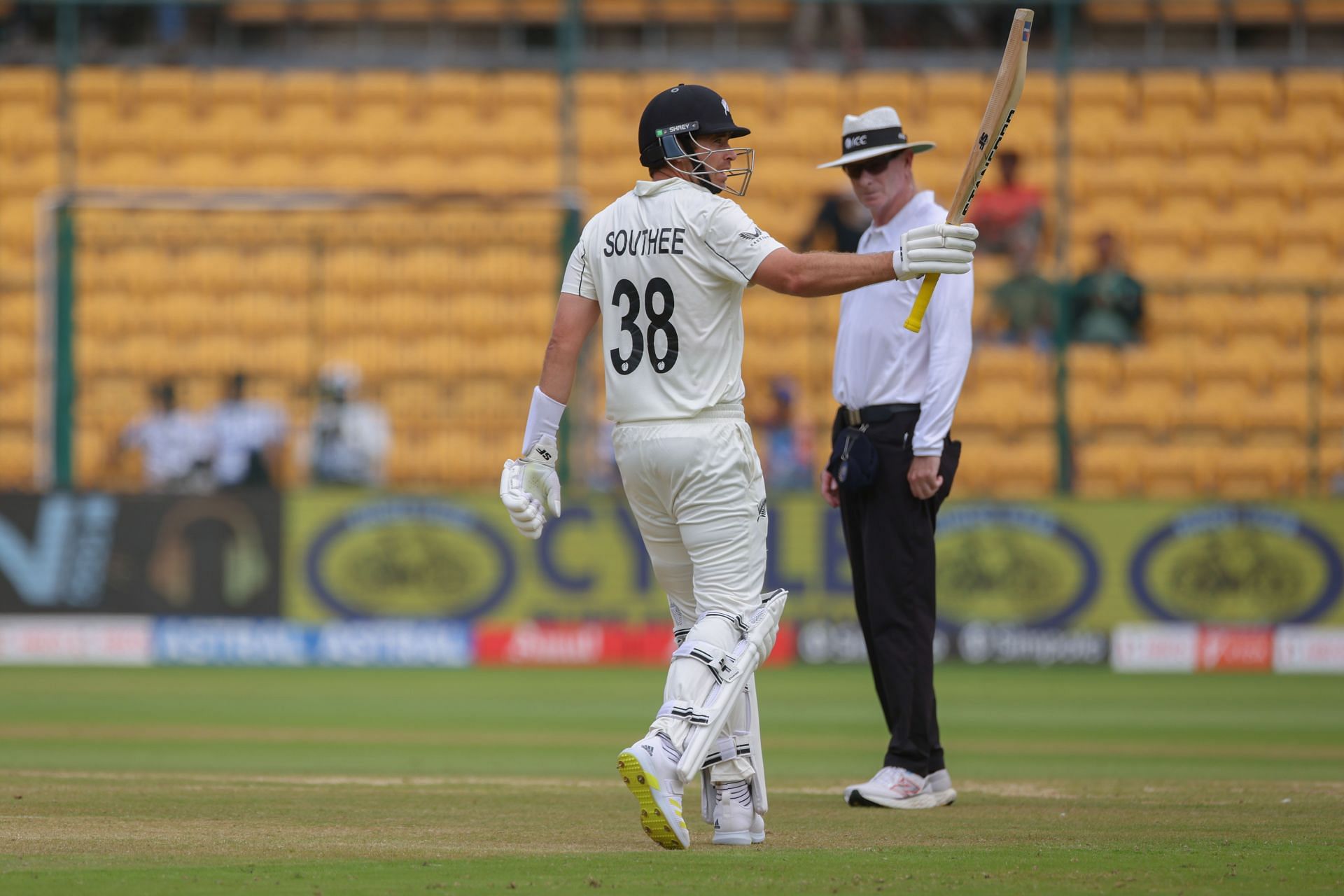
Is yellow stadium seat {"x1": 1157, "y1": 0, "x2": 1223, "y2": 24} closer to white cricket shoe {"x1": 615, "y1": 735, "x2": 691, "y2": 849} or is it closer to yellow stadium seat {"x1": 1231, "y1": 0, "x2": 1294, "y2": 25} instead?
yellow stadium seat {"x1": 1231, "y1": 0, "x2": 1294, "y2": 25}

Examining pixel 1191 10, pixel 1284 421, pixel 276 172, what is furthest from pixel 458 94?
pixel 1284 421

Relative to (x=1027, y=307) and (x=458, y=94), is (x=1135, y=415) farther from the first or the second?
(x=458, y=94)

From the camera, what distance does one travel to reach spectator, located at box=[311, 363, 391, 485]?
1339 centimetres

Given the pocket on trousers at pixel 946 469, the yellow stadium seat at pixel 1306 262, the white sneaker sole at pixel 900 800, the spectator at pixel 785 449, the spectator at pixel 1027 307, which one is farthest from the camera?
the yellow stadium seat at pixel 1306 262

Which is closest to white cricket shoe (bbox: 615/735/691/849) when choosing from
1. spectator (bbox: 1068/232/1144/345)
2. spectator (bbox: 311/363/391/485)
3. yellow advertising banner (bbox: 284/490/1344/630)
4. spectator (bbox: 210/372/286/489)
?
yellow advertising banner (bbox: 284/490/1344/630)

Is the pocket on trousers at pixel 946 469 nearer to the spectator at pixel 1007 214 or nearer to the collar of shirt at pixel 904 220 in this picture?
the collar of shirt at pixel 904 220

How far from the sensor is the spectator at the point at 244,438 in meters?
13.4

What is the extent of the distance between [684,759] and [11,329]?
12.2 meters

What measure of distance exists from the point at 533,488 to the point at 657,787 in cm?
105

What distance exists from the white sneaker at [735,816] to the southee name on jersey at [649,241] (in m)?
1.53

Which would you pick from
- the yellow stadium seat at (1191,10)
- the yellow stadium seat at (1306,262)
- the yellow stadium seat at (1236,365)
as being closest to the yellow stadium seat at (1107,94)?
the yellow stadium seat at (1191,10)

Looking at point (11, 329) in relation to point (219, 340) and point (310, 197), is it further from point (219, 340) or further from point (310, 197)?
point (310, 197)

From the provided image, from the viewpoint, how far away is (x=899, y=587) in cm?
615

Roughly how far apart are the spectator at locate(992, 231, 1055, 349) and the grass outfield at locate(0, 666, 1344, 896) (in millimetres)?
3129
